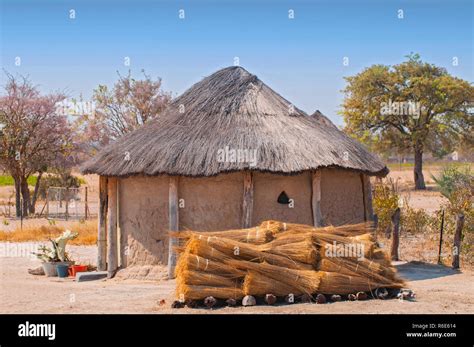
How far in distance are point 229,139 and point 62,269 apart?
14.0ft

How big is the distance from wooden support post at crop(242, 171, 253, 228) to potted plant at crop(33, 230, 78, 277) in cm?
369

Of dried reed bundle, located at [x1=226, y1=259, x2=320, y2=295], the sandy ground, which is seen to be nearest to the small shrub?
the sandy ground

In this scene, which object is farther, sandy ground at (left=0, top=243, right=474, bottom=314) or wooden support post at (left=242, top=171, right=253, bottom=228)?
wooden support post at (left=242, top=171, right=253, bottom=228)

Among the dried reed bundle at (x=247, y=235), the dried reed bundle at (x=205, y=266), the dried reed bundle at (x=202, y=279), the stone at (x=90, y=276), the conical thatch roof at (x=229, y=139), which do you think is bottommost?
the stone at (x=90, y=276)

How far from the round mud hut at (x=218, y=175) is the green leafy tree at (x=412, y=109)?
76.0ft

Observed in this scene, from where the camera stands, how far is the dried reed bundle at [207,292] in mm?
9773

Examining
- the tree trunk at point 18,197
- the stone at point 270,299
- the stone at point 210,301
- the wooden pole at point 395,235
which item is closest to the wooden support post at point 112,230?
the stone at point 210,301

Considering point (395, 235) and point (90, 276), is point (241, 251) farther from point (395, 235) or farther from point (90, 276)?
point (395, 235)

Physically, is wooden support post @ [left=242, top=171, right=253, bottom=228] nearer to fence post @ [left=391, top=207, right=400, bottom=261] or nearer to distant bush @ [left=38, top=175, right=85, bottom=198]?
fence post @ [left=391, top=207, right=400, bottom=261]

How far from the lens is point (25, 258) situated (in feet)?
57.6

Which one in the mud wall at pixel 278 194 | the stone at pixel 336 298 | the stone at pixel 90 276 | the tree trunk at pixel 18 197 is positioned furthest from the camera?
the tree trunk at pixel 18 197

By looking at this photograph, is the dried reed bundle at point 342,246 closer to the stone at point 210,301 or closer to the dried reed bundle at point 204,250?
the dried reed bundle at point 204,250

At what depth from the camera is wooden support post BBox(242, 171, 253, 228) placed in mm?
13109

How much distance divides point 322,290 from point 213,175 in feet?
11.5
